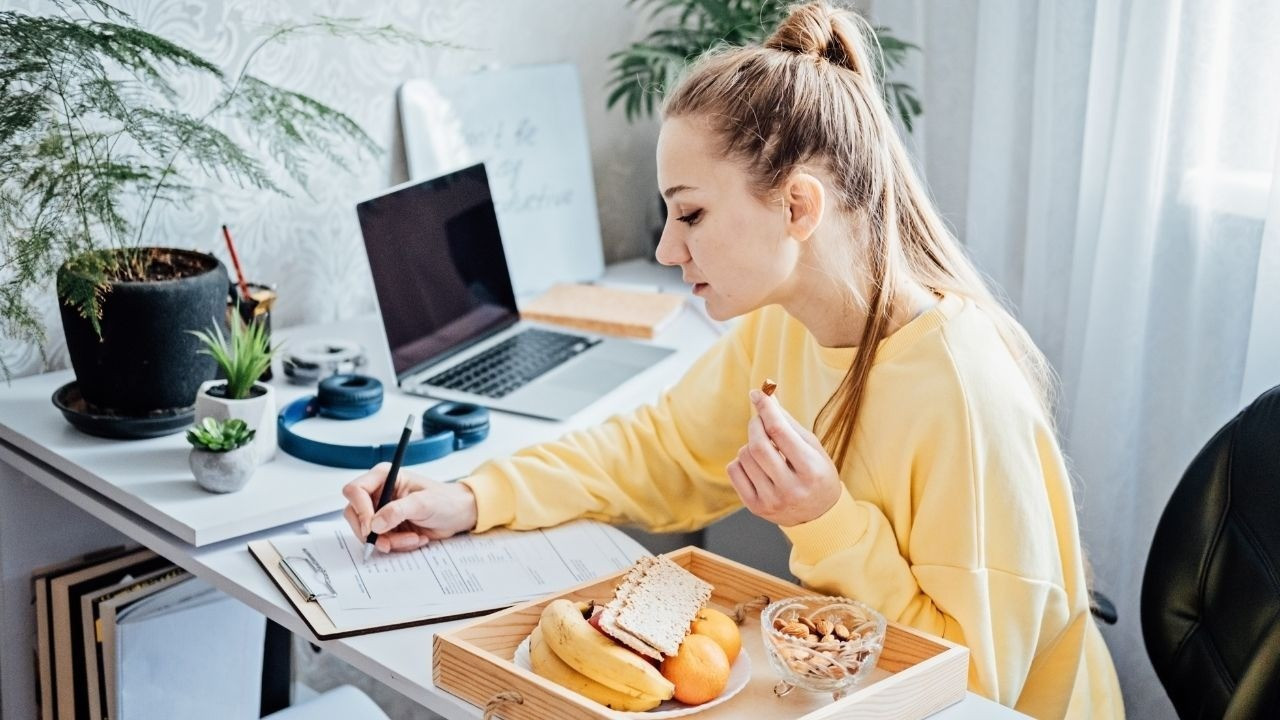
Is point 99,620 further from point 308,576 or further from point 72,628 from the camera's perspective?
point 308,576

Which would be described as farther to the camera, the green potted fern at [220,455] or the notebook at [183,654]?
the notebook at [183,654]

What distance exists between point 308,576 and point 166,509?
0.65ft

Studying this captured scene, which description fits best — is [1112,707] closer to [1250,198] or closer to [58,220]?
[1250,198]

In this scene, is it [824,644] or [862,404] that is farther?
[862,404]

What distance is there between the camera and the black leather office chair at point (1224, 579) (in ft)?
3.51

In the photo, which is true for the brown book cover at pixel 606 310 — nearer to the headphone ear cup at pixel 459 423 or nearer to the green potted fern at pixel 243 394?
the headphone ear cup at pixel 459 423

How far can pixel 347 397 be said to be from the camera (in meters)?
1.43

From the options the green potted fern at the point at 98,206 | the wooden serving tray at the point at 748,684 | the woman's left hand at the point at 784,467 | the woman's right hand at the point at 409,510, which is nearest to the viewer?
the wooden serving tray at the point at 748,684

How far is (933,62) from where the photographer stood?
1.97 meters

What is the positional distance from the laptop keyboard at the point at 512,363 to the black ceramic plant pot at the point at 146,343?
313 millimetres

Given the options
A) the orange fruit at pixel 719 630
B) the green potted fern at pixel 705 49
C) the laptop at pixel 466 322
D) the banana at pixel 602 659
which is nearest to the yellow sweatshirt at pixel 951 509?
Answer: the orange fruit at pixel 719 630

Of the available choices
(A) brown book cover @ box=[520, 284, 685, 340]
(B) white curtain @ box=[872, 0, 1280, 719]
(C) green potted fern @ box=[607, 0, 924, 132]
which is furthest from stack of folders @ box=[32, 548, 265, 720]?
(B) white curtain @ box=[872, 0, 1280, 719]

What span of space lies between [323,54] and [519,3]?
38 centimetres

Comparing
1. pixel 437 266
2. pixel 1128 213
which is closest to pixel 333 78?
pixel 437 266
